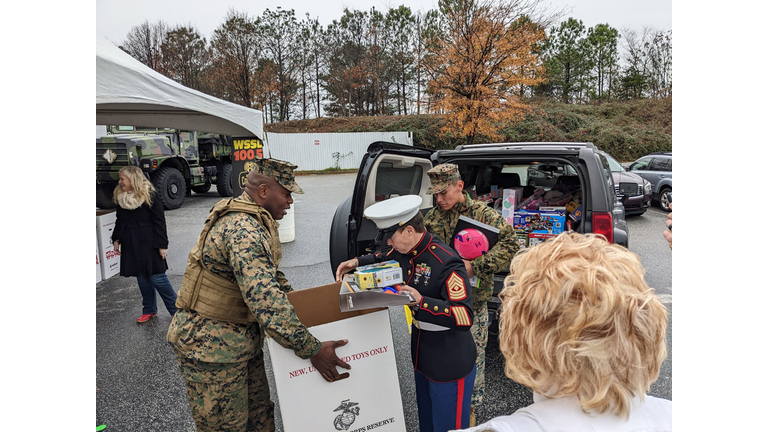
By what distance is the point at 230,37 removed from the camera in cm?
2634

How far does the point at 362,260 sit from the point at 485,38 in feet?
49.0

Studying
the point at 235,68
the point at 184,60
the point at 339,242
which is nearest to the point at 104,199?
the point at 339,242

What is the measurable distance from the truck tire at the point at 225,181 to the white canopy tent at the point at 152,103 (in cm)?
855

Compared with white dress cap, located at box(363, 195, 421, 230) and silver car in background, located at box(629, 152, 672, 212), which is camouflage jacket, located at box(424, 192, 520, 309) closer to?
white dress cap, located at box(363, 195, 421, 230)

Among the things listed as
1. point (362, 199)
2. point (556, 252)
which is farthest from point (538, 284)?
point (362, 199)

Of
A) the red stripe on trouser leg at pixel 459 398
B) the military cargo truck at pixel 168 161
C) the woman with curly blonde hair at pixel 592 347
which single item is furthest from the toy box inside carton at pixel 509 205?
the military cargo truck at pixel 168 161

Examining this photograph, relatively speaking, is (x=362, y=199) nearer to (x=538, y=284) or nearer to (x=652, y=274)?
(x=538, y=284)

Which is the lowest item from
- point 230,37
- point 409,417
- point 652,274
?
point 409,417

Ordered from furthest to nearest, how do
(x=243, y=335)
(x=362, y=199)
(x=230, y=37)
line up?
(x=230, y=37), (x=362, y=199), (x=243, y=335)

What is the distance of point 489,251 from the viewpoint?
2.82 meters

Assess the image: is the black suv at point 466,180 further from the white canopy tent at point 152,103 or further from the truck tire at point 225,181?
the truck tire at point 225,181

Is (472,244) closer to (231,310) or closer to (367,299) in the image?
(367,299)

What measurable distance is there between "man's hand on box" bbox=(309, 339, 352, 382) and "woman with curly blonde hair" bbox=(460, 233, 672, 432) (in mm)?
1093

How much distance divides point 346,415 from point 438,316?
65cm
